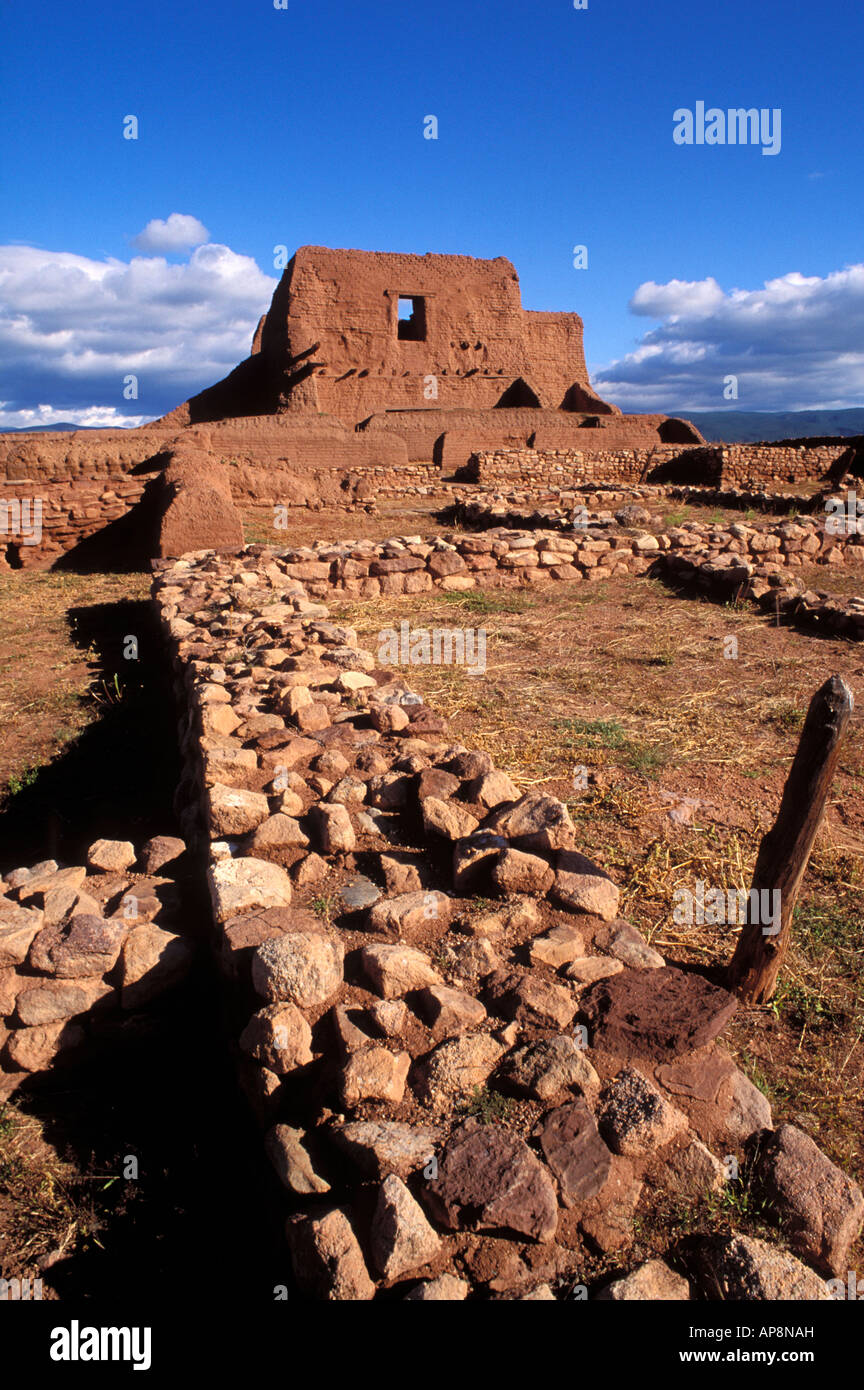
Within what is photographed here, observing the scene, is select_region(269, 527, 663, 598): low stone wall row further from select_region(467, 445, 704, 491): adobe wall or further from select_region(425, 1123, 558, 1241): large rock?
select_region(467, 445, 704, 491): adobe wall

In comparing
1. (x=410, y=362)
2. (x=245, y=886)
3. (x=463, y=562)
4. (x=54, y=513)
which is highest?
(x=410, y=362)

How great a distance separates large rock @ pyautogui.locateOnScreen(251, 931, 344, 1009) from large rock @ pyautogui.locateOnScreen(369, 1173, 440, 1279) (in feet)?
2.01

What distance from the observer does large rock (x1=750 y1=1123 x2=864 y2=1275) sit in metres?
1.80

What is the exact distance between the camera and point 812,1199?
1845mm

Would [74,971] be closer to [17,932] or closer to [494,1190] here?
[17,932]

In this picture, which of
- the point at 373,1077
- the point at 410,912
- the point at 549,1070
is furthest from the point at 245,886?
the point at 549,1070

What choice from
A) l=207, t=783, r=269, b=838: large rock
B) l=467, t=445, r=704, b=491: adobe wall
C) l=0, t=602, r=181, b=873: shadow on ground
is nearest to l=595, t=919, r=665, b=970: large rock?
l=207, t=783, r=269, b=838: large rock

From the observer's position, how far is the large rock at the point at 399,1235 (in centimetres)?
169

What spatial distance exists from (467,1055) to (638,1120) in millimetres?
431

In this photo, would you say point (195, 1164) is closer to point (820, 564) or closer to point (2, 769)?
point (2, 769)

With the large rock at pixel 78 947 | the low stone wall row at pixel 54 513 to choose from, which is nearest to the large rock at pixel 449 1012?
the large rock at pixel 78 947

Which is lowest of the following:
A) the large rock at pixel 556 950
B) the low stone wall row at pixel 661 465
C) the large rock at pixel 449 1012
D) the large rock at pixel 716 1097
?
the large rock at pixel 716 1097

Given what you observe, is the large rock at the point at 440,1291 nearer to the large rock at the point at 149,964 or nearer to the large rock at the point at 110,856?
the large rock at the point at 149,964

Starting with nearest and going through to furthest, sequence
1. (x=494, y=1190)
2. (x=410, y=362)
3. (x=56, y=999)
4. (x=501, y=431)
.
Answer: (x=494, y=1190), (x=56, y=999), (x=501, y=431), (x=410, y=362)
